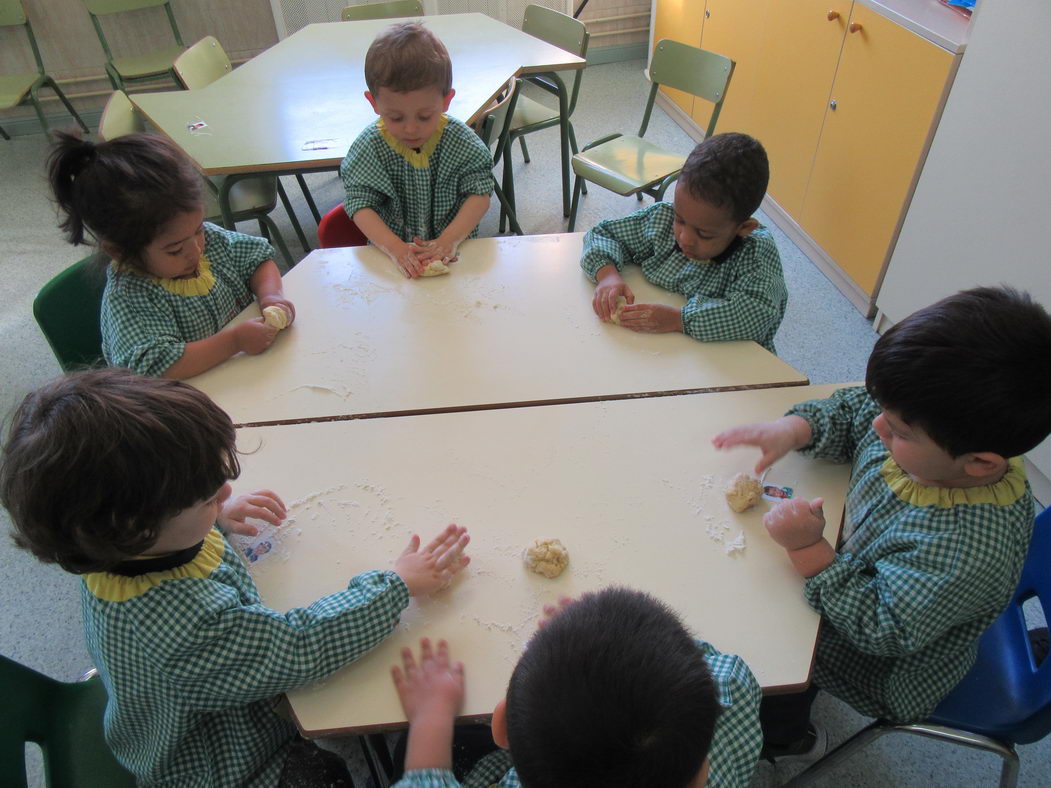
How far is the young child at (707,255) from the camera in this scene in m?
1.55

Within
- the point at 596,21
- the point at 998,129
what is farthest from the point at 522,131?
the point at 596,21

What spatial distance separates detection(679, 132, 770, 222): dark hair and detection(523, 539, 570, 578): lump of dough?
91 cm

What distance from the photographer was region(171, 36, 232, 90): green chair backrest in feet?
9.33

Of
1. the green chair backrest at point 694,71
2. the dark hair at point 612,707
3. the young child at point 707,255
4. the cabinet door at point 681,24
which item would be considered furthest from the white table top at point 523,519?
the cabinet door at point 681,24

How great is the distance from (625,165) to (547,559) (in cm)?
237

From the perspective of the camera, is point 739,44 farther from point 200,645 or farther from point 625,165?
point 200,645

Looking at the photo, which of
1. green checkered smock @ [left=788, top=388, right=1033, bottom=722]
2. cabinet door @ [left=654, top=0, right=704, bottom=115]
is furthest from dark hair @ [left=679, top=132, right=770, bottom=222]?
cabinet door @ [left=654, top=0, right=704, bottom=115]

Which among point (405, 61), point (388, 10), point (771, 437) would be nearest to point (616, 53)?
point (388, 10)

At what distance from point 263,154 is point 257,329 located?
1.09 meters

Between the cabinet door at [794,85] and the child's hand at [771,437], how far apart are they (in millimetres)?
2230

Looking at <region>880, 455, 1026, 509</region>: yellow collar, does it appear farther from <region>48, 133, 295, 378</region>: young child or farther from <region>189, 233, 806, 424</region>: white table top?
<region>48, 133, 295, 378</region>: young child

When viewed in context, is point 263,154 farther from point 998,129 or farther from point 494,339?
point 998,129

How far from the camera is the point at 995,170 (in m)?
2.14

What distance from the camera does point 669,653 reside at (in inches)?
26.0
